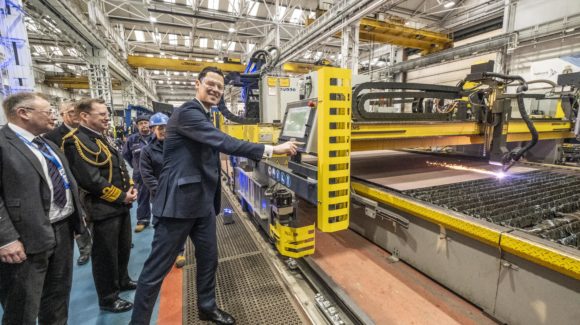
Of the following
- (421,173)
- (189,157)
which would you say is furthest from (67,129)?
(421,173)

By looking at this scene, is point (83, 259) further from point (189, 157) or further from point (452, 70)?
point (452, 70)

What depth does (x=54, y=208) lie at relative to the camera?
5.71 ft

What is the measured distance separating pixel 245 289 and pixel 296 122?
1.75m

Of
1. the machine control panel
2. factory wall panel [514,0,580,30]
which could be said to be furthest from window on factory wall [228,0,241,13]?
factory wall panel [514,0,580,30]

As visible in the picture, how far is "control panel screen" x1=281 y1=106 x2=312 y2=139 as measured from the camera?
2.27 metres

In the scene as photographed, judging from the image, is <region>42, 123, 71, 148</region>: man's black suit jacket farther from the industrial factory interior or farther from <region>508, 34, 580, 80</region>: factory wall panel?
<region>508, 34, 580, 80</region>: factory wall panel

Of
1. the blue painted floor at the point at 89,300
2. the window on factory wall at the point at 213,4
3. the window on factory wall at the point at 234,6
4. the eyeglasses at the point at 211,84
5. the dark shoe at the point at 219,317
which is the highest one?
the window on factory wall at the point at 213,4

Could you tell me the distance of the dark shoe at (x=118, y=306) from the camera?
7.52ft

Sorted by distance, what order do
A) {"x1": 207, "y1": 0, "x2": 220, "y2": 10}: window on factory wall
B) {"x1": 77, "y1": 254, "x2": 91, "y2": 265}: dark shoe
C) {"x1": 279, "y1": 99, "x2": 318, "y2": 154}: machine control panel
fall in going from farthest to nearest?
1. {"x1": 207, "y1": 0, "x2": 220, "y2": 10}: window on factory wall
2. {"x1": 77, "y1": 254, "x2": 91, "y2": 265}: dark shoe
3. {"x1": 279, "y1": 99, "x2": 318, "y2": 154}: machine control panel

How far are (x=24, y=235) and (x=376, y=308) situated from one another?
2.61 m

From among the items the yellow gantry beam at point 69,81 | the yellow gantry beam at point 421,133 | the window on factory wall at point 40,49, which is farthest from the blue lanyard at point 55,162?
the yellow gantry beam at point 69,81

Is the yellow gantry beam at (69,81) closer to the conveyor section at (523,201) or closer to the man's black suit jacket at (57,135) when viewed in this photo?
the man's black suit jacket at (57,135)

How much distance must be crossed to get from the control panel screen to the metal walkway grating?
1526mm

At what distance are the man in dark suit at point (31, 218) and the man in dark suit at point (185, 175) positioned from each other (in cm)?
55
